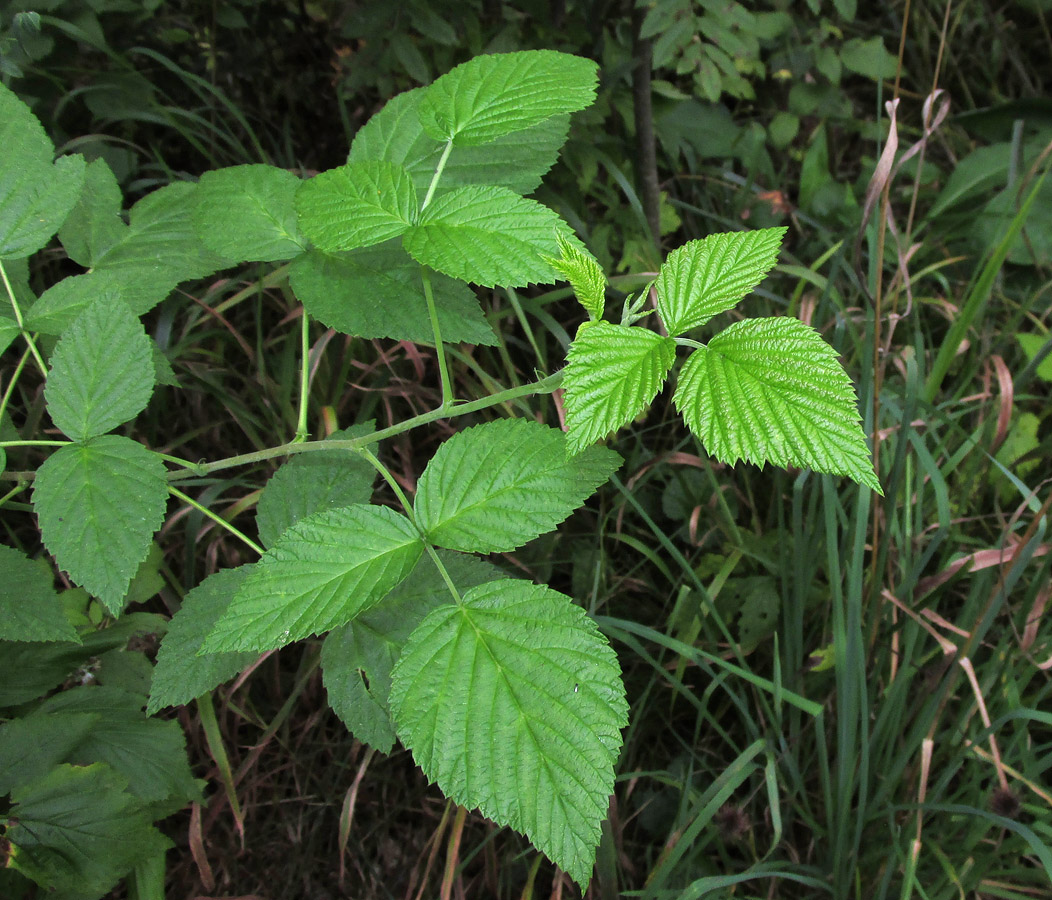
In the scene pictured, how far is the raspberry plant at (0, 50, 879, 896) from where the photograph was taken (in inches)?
29.6

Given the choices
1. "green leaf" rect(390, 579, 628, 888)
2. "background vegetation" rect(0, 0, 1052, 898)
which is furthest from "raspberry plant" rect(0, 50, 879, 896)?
"background vegetation" rect(0, 0, 1052, 898)

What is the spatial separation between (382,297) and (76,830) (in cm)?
80

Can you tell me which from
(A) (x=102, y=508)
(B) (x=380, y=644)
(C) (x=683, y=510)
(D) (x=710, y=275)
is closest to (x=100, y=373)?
(A) (x=102, y=508)

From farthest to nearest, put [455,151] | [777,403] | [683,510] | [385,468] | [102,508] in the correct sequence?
[683,510]
[455,151]
[385,468]
[102,508]
[777,403]

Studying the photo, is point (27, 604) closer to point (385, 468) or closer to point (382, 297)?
point (385, 468)

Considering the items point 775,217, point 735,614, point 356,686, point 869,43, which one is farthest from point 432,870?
point 869,43

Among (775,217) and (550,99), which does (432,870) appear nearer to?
(550,99)

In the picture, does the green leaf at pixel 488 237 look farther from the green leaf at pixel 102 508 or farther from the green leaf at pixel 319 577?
the green leaf at pixel 102 508

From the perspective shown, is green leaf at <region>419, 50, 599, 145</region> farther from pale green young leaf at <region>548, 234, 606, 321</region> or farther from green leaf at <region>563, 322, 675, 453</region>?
green leaf at <region>563, 322, 675, 453</region>

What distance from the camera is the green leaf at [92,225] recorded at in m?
1.14

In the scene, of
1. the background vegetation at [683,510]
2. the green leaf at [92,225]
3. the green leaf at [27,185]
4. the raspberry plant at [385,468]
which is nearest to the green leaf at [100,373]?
the raspberry plant at [385,468]

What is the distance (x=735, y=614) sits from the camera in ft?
5.82

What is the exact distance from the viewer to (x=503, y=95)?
98 centimetres

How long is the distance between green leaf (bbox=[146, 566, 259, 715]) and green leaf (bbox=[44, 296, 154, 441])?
0.78 feet
